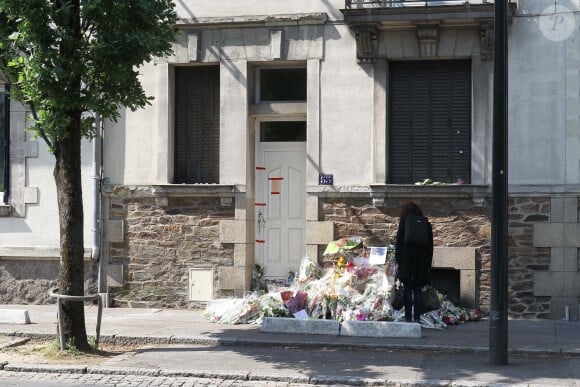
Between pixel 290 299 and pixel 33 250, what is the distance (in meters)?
4.79

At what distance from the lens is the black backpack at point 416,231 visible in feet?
36.8

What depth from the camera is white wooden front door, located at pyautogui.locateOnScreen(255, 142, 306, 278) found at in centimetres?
1348

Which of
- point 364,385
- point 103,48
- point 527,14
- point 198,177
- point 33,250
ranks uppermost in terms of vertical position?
point 527,14

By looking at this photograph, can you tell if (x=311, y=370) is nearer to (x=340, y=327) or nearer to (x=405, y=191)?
(x=340, y=327)

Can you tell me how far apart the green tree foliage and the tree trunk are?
Answer: 0.04 ft

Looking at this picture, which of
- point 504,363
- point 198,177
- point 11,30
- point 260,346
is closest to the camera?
point 504,363

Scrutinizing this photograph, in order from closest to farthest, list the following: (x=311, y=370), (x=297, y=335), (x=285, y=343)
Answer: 1. (x=311, y=370)
2. (x=285, y=343)
3. (x=297, y=335)

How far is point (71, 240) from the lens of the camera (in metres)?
9.62

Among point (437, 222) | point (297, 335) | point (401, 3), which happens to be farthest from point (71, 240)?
point (401, 3)

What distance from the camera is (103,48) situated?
916cm

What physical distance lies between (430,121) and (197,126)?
3.82m

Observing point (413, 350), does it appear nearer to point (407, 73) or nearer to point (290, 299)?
point (290, 299)

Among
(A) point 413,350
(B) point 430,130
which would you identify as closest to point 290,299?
(A) point 413,350

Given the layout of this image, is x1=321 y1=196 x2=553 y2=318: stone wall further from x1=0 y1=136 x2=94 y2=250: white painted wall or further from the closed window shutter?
x1=0 y1=136 x2=94 y2=250: white painted wall
